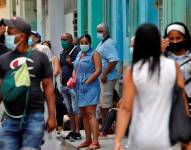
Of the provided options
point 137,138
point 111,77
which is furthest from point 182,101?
point 111,77

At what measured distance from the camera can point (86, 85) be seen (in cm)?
1127

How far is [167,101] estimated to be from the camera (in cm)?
579

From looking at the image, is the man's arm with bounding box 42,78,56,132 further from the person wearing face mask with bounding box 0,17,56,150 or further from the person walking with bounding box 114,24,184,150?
the person walking with bounding box 114,24,184,150

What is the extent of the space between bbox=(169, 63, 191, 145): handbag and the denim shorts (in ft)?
21.9

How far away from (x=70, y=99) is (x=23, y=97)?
19.6 ft

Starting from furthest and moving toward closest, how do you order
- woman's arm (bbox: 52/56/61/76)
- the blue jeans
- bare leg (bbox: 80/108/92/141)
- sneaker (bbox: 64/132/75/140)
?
sneaker (bbox: 64/132/75/140), bare leg (bbox: 80/108/92/141), woman's arm (bbox: 52/56/61/76), the blue jeans

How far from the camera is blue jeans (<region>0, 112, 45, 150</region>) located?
688cm

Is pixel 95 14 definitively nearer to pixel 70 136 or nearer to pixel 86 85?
pixel 70 136

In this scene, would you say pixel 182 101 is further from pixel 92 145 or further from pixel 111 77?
pixel 111 77

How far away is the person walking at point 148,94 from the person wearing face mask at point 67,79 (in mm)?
6676

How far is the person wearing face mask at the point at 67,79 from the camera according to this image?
1276cm

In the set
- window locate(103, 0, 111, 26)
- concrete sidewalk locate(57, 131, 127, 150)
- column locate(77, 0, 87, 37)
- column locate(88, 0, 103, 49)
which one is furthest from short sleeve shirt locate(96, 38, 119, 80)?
column locate(77, 0, 87, 37)

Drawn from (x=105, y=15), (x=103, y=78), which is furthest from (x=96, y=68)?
(x=105, y=15)

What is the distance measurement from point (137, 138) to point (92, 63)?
18.5 feet
